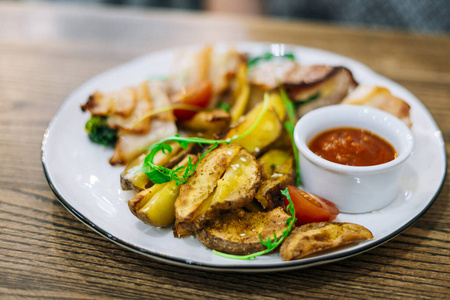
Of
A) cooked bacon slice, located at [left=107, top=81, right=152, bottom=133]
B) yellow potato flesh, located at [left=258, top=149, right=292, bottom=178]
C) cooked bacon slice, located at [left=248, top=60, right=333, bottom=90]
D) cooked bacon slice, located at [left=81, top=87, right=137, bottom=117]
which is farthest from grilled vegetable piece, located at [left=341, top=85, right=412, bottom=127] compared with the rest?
cooked bacon slice, located at [left=81, top=87, right=137, bottom=117]

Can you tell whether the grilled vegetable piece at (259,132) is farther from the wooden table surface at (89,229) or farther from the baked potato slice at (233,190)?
the wooden table surface at (89,229)

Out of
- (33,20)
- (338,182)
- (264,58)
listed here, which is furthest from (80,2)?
(338,182)

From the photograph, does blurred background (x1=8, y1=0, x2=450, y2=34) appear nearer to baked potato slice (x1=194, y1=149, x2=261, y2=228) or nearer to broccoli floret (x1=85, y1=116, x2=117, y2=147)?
broccoli floret (x1=85, y1=116, x2=117, y2=147)

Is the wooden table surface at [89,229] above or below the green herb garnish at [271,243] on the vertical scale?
below

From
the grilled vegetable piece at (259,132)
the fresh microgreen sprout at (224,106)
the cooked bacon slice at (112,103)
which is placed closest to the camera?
the grilled vegetable piece at (259,132)

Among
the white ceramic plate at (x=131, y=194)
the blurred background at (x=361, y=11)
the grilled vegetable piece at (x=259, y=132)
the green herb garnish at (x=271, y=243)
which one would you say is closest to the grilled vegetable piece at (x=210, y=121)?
the grilled vegetable piece at (x=259, y=132)

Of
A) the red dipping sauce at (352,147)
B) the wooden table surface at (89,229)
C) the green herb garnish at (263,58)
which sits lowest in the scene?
the wooden table surface at (89,229)

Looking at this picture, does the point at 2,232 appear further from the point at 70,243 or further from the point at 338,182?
the point at 338,182
